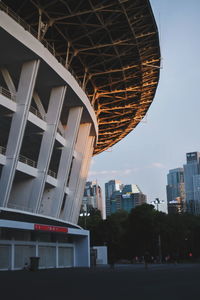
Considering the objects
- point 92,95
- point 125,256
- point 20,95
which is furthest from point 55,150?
point 125,256

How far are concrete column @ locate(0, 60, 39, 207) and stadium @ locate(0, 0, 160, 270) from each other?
70 mm

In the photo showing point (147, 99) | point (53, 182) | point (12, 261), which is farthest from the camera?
point (147, 99)

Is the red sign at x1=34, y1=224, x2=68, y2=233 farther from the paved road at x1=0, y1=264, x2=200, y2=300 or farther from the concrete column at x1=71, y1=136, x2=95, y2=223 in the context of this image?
the paved road at x1=0, y1=264, x2=200, y2=300

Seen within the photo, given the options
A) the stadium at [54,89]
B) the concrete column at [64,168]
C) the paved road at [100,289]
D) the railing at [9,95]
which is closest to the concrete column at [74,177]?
the stadium at [54,89]

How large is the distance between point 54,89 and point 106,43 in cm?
645

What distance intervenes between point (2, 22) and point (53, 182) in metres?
15.8

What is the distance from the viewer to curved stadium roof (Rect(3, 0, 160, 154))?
32188 mm

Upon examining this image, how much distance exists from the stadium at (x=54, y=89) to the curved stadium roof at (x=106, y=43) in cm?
9

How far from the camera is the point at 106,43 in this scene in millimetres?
37469

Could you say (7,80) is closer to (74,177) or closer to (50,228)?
(50,228)

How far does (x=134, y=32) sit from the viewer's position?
118 ft

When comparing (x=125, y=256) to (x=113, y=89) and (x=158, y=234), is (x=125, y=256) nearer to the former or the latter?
(x=158, y=234)

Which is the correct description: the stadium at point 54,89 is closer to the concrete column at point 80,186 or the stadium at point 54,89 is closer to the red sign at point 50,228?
the red sign at point 50,228

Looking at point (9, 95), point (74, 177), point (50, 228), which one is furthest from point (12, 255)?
Result: point (74, 177)
